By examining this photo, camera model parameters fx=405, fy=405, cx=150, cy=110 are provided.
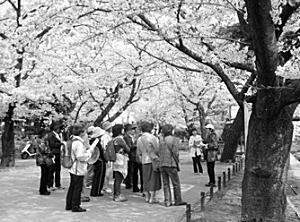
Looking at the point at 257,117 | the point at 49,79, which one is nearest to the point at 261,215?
the point at 257,117

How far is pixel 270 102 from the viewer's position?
5777mm

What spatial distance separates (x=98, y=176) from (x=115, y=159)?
0.75 meters

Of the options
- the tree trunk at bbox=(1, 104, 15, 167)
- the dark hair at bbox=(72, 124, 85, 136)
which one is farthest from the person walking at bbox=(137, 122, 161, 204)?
the tree trunk at bbox=(1, 104, 15, 167)

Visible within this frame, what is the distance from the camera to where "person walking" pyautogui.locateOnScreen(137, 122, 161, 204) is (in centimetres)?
829

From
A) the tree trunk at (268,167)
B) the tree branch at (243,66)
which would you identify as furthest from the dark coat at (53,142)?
the tree trunk at (268,167)

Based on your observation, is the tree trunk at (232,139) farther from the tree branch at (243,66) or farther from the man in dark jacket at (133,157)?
the tree branch at (243,66)

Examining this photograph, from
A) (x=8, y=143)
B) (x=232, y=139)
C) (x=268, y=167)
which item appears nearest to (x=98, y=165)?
(x=268, y=167)

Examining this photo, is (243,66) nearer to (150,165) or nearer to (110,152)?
(150,165)

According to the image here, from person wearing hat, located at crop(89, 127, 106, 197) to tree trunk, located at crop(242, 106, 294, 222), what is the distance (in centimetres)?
359

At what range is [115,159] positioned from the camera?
334 inches

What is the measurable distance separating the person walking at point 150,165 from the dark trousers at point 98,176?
1.03 m

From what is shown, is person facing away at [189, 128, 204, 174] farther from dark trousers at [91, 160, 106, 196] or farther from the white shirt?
dark trousers at [91, 160, 106, 196]

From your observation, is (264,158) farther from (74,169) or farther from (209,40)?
(74,169)

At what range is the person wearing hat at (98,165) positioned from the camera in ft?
28.3
